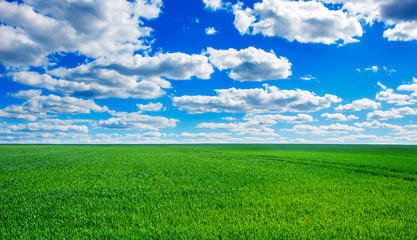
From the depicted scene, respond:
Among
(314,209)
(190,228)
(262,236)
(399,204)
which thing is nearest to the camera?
(262,236)

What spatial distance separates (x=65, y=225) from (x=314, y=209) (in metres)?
7.80

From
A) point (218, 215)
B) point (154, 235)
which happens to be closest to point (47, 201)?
point (154, 235)

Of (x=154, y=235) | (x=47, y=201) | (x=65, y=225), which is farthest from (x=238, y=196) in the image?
(x=47, y=201)

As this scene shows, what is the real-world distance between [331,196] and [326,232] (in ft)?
13.8

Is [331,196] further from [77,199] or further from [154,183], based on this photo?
[77,199]

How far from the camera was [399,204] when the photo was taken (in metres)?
8.79

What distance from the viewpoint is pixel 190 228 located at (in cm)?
640

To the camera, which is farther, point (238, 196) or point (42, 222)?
point (238, 196)

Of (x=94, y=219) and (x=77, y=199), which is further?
(x=77, y=199)

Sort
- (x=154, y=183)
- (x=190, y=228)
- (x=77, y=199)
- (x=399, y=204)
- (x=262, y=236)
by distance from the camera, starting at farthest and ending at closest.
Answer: (x=154, y=183) < (x=77, y=199) < (x=399, y=204) < (x=190, y=228) < (x=262, y=236)

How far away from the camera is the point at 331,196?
9820 mm

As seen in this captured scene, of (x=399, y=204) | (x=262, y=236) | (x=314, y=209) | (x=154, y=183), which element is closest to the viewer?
(x=262, y=236)

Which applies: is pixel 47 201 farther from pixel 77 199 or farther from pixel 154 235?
pixel 154 235

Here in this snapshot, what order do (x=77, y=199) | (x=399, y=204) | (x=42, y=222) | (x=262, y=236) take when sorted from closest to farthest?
(x=262, y=236) < (x=42, y=222) < (x=399, y=204) < (x=77, y=199)
